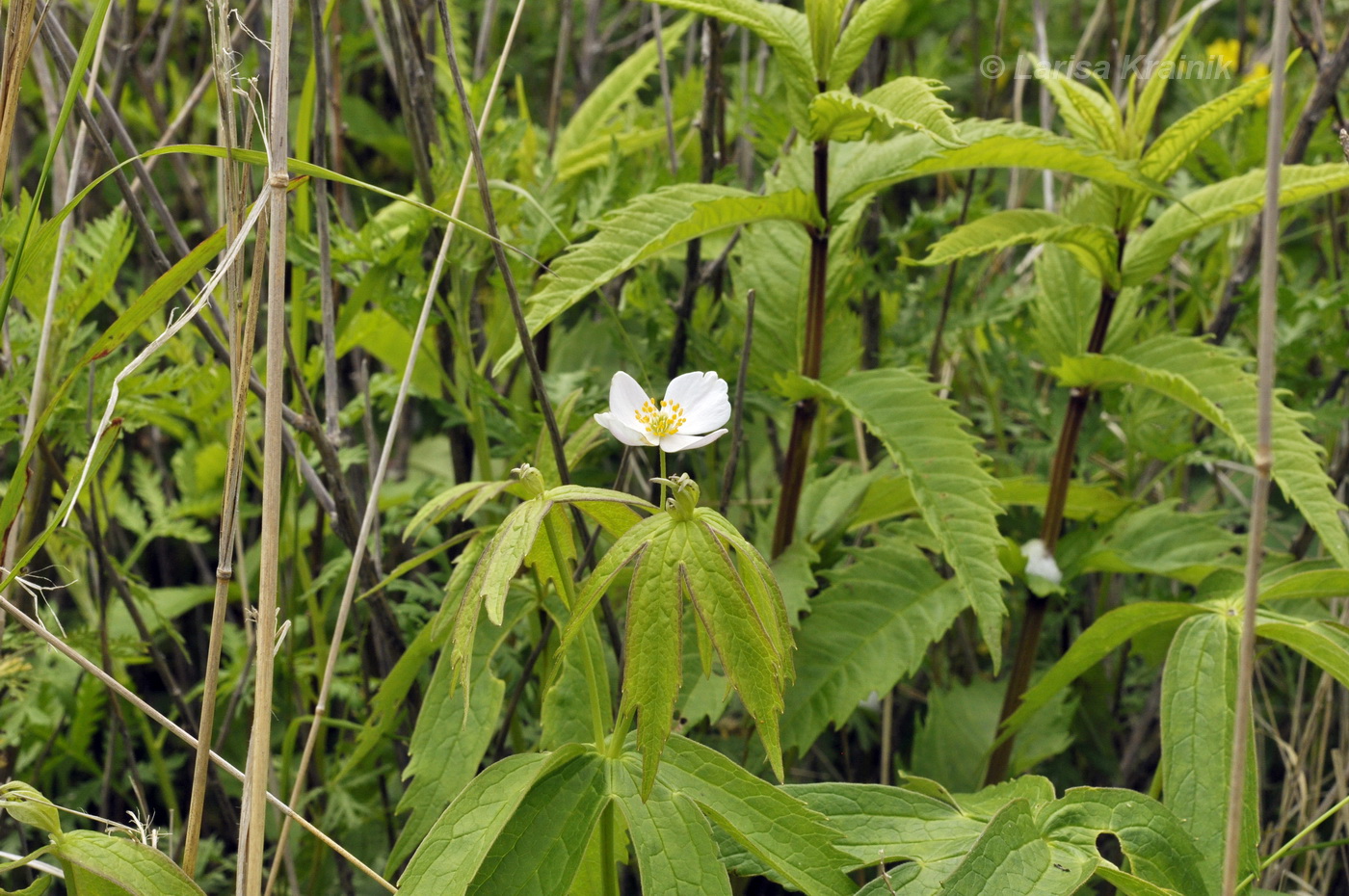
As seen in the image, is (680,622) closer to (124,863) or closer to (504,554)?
(504,554)

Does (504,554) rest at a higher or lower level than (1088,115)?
lower

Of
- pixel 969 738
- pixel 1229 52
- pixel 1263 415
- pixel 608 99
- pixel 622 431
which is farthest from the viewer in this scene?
pixel 1229 52

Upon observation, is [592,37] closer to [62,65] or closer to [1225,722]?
[62,65]

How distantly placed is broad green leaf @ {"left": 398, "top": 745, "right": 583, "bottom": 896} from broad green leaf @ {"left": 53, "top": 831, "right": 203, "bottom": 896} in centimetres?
17

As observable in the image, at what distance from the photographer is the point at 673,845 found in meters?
0.75

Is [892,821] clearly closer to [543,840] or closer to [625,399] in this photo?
[543,840]

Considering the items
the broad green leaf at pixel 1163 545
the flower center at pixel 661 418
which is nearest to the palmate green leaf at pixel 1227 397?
the broad green leaf at pixel 1163 545

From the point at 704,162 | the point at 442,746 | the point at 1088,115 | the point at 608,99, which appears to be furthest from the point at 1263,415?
the point at 608,99

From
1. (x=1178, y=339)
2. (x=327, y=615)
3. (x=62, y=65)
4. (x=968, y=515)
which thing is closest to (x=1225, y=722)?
(x=968, y=515)

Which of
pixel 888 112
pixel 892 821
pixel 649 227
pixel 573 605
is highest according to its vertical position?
pixel 888 112

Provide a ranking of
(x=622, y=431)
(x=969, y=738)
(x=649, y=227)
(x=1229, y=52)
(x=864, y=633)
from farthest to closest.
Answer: (x=1229, y=52) → (x=969, y=738) → (x=864, y=633) → (x=649, y=227) → (x=622, y=431)

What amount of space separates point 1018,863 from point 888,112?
2.10 ft

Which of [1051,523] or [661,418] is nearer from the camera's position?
[661,418]

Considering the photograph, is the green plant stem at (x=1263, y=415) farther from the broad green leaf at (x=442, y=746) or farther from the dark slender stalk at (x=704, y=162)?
the dark slender stalk at (x=704, y=162)
